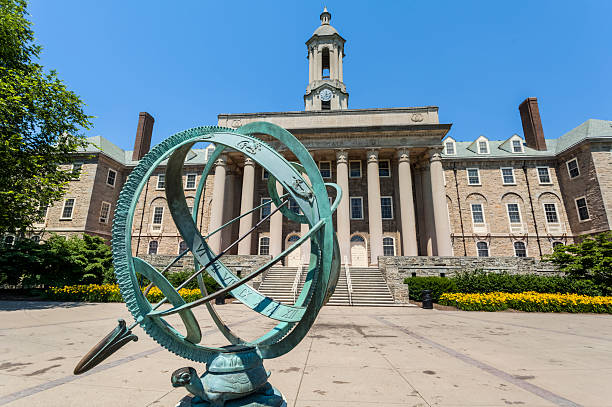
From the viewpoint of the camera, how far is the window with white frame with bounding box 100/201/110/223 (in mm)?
32719

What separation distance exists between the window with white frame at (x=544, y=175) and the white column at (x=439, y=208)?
14.2m

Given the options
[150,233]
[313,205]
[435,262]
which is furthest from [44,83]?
[435,262]

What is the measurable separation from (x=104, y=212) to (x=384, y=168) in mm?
32376

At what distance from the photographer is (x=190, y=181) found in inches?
1382

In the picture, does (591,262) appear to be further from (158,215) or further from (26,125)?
(158,215)

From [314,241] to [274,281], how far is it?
17.6 m

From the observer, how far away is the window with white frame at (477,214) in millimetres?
30312

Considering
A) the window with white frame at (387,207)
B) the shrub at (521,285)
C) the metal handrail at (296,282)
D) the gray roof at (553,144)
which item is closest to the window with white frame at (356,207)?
the window with white frame at (387,207)

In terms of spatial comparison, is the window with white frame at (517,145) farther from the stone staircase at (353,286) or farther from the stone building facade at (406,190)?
the stone staircase at (353,286)

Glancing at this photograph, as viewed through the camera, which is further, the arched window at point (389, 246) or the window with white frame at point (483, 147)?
the window with white frame at point (483, 147)

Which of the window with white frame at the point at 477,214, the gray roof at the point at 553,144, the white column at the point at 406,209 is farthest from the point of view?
the window with white frame at the point at 477,214

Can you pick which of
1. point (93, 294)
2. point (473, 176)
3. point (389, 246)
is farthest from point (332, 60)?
point (93, 294)

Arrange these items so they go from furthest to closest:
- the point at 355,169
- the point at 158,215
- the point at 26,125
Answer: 1. the point at 158,215
2. the point at 355,169
3. the point at 26,125

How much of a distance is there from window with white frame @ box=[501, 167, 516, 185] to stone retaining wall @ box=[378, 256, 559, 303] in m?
12.8
